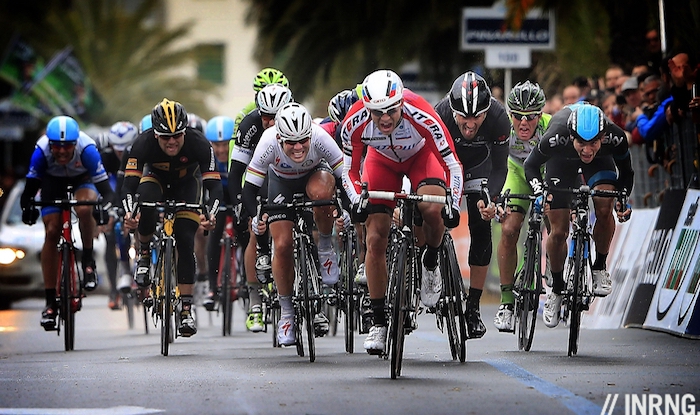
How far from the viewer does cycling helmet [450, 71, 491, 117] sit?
36.4 feet

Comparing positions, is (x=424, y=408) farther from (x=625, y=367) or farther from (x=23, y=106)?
(x=23, y=106)

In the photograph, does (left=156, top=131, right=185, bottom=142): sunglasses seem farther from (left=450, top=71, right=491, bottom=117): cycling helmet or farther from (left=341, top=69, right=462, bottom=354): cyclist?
(left=450, top=71, right=491, bottom=117): cycling helmet

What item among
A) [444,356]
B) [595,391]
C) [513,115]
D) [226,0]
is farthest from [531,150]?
[226,0]

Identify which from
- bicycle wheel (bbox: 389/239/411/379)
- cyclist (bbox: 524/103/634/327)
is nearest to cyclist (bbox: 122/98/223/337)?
cyclist (bbox: 524/103/634/327)

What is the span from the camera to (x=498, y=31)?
68.5 feet

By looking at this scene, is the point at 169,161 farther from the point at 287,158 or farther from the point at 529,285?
the point at 529,285

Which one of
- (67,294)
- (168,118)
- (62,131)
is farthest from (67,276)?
(168,118)

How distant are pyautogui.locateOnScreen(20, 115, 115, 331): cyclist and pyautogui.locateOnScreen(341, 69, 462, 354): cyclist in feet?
14.4

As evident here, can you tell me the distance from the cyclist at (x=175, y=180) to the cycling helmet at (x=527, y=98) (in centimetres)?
266

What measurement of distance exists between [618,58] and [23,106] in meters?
33.6

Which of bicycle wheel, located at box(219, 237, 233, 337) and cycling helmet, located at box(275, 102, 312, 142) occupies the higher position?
cycling helmet, located at box(275, 102, 312, 142)

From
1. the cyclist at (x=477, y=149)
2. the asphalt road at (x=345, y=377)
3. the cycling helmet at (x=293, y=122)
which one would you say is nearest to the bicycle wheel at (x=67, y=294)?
the asphalt road at (x=345, y=377)

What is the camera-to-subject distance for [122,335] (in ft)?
52.4

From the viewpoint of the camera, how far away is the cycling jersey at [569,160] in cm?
1175
